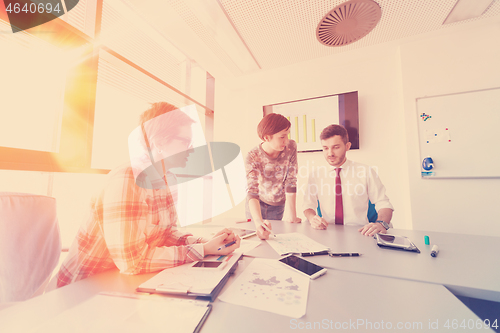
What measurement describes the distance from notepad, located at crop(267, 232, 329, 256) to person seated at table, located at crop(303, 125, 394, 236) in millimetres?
473

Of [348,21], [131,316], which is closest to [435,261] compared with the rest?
[131,316]

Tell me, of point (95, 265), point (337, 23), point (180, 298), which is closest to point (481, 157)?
point (337, 23)

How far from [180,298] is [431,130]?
2929mm

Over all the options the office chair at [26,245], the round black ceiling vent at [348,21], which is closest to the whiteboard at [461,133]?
the round black ceiling vent at [348,21]

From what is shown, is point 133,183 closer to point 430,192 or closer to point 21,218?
point 21,218

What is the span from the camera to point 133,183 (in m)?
0.73

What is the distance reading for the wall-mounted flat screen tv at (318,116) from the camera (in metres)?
2.65

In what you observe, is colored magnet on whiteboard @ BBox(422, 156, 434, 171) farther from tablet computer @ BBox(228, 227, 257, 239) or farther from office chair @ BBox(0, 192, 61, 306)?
office chair @ BBox(0, 192, 61, 306)

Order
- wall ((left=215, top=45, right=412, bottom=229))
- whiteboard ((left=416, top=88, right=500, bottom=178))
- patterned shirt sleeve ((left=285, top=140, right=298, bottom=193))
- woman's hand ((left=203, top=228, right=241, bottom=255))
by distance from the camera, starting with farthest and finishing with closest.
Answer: wall ((left=215, top=45, right=412, bottom=229)) → whiteboard ((left=416, top=88, right=500, bottom=178)) → patterned shirt sleeve ((left=285, top=140, right=298, bottom=193)) → woman's hand ((left=203, top=228, right=241, bottom=255))

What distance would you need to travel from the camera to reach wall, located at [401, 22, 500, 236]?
6.91 feet

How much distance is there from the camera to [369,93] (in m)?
2.67

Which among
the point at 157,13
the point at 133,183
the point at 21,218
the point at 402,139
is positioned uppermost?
the point at 157,13

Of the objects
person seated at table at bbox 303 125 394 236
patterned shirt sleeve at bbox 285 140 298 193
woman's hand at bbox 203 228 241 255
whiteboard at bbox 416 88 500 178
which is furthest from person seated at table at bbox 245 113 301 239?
whiteboard at bbox 416 88 500 178

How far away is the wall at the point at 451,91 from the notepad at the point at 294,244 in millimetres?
1976
